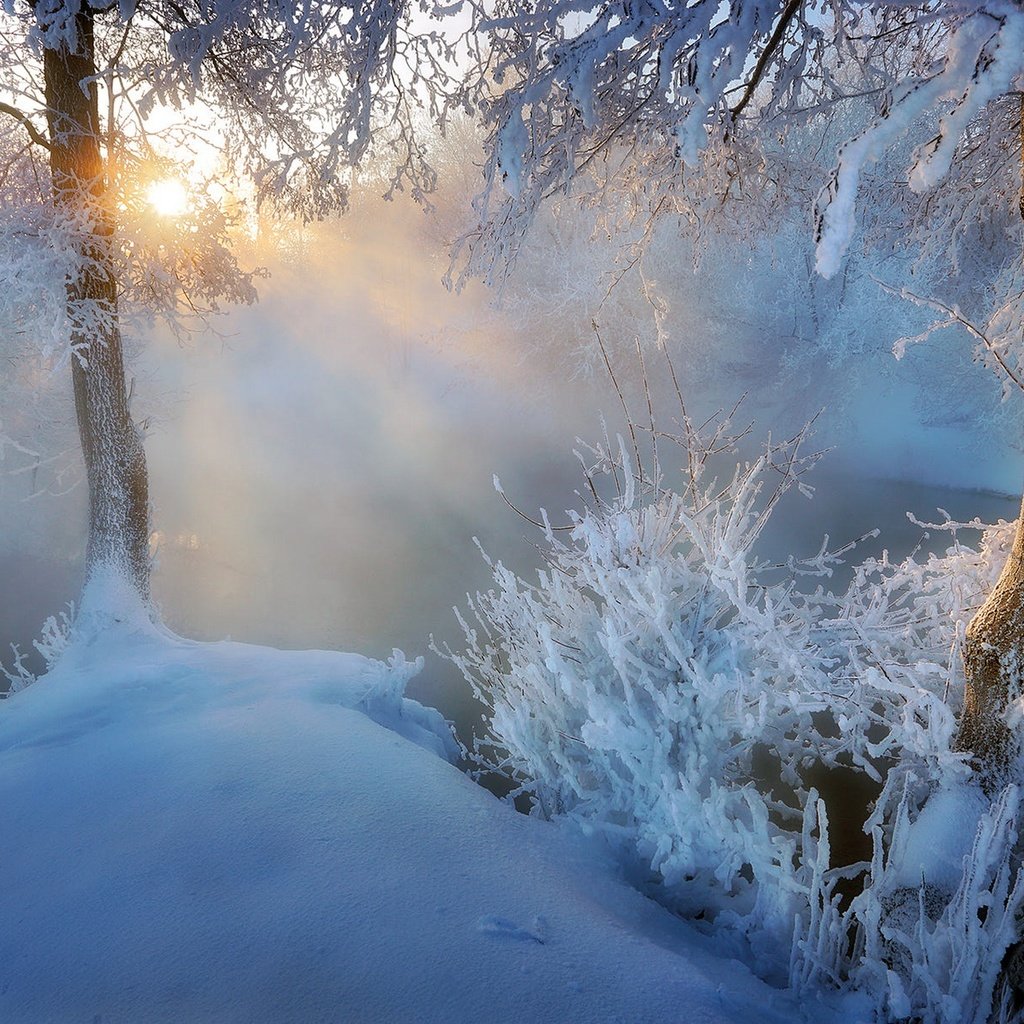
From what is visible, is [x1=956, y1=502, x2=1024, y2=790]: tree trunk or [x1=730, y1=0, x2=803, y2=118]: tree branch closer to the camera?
[x1=956, y1=502, x2=1024, y2=790]: tree trunk

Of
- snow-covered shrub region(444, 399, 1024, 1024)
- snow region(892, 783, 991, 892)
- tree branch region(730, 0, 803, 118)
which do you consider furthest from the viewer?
tree branch region(730, 0, 803, 118)

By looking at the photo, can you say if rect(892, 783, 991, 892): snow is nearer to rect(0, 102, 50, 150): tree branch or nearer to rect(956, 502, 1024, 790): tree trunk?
rect(956, 502, 1024, 790): tree trunk

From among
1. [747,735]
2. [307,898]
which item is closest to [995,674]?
[747,735]

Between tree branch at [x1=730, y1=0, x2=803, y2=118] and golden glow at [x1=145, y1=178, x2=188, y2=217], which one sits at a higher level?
golden glow at [x1=145, y1=178, x2=188, y2=217]

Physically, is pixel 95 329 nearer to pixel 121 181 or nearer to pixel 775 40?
pixel 121 181

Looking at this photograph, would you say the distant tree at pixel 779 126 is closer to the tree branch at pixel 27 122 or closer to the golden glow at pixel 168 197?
the golden glow at pixel 168 197

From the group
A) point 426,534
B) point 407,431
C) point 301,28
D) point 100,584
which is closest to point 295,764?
point 301,28

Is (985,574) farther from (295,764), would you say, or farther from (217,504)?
(217,504)

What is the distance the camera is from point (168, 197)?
6.53m

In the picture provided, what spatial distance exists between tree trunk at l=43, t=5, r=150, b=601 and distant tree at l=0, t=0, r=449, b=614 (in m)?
0.01

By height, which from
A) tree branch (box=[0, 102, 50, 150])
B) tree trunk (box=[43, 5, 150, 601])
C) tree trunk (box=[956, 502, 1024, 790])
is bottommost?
tree trunk (box=[956, 502, 1024, 790])

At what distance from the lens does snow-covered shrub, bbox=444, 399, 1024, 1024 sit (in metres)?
2.45

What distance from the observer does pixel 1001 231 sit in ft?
18.5

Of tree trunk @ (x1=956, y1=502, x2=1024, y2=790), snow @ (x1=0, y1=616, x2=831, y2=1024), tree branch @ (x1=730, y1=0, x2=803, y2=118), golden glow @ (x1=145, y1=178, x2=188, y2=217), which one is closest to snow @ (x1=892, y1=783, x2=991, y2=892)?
tree trunk @ (x1=956, y1=502, x2=1024, y2=790)
